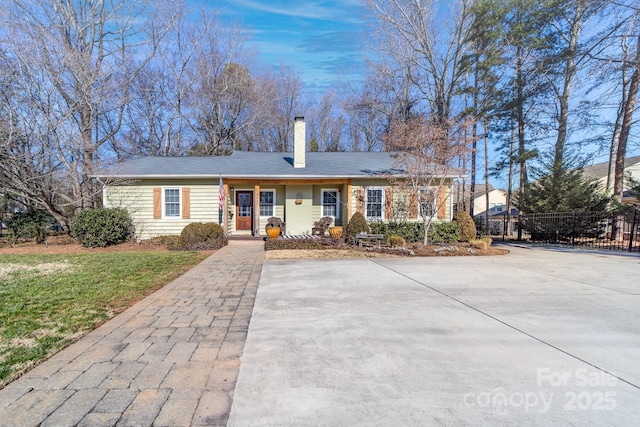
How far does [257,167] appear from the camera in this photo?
1482 centimetres

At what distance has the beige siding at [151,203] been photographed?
1370cm

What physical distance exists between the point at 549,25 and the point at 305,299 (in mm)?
19442

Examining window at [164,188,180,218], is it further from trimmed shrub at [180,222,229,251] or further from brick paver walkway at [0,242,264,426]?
brick paver walkway at [0,242,264,426]

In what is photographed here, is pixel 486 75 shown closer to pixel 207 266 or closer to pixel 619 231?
pixel 619 231

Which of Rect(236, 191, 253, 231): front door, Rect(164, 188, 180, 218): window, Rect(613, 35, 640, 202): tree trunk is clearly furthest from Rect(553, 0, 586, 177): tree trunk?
Rect(164, 188, 180, 218): window

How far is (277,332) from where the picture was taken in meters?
3.57

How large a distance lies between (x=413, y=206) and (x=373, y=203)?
1872 mm

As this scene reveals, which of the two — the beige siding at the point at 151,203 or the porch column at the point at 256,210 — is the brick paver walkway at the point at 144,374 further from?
the beige siding at the point at 151,203

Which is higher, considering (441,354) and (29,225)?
(29,225)

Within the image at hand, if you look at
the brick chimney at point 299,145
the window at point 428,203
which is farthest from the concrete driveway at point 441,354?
the brick chimney at point 299,145

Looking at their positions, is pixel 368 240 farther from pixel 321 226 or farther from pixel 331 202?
pixel 331 202

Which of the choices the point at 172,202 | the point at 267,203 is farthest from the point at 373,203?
the point at 172,202

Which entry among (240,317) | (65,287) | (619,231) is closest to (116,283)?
(65,287)

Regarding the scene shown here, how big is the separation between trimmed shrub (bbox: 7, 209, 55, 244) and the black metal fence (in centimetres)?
2116
